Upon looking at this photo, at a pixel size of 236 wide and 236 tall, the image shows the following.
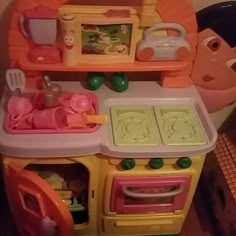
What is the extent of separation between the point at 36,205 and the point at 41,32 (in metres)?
0.39

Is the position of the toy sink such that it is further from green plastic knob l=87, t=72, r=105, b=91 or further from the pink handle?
the pink handle

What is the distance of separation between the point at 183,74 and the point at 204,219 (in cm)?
49

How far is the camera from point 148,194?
0.95m

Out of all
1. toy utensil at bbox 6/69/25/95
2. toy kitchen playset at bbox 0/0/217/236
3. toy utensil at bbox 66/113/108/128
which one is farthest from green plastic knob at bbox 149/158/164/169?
toy utensil at bbox 6/69/25/95

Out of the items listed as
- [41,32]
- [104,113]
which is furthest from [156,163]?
[41,32]

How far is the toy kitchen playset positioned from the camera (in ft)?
2.96

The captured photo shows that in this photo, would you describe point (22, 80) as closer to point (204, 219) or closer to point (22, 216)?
point (22, 216)

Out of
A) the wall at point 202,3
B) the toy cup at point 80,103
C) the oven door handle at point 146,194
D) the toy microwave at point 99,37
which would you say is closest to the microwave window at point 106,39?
the toy microwave at point 99,37

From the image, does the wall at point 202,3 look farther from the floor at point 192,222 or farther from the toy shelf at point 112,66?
the floor at point 192,222

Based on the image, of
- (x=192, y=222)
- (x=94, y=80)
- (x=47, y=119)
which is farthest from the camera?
(x=192, y=222)

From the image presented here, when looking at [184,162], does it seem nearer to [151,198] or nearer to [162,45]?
[151,198]

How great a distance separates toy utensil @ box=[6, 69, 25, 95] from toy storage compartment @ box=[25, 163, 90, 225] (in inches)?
7.8

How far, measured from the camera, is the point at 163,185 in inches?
38.7

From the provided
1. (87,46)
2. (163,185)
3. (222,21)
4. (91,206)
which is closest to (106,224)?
(91,206)
